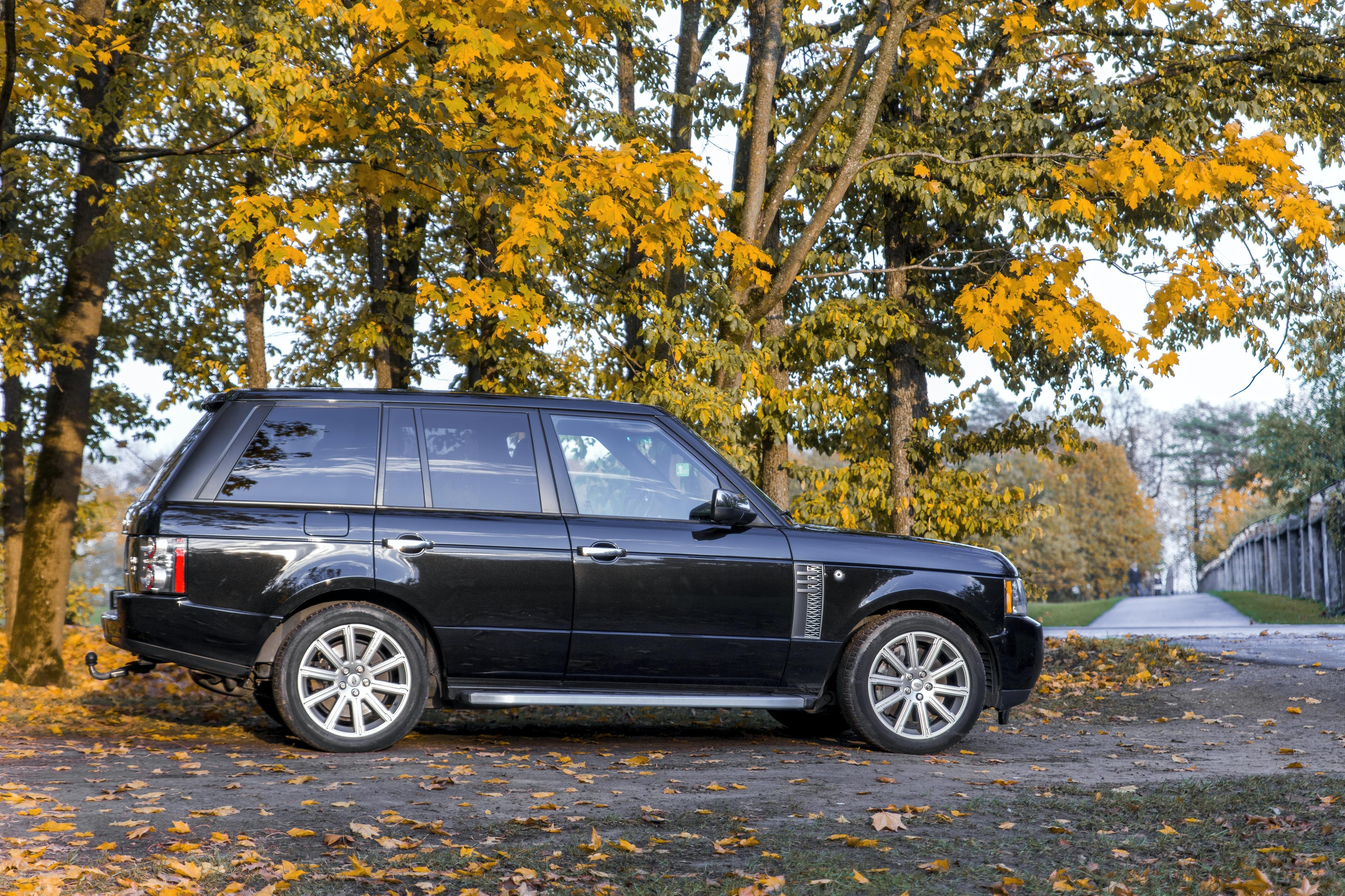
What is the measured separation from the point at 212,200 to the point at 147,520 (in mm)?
10375

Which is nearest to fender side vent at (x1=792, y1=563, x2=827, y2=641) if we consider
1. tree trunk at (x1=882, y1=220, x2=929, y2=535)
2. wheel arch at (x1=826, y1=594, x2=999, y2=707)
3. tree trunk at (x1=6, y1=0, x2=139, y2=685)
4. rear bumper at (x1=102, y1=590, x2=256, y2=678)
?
wheel arch at (x1=826, y1=594, x2=999, y2=707)

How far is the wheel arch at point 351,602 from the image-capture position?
6.66 meters

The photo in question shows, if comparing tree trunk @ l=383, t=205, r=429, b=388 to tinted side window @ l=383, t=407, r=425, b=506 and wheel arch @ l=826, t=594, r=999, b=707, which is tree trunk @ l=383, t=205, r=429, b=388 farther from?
wheel arch @ l=826, t=594, r=999, b=707

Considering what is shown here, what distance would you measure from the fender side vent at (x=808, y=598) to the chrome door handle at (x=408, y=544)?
2017mm

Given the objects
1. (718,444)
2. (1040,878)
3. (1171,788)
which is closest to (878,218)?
(718,444)

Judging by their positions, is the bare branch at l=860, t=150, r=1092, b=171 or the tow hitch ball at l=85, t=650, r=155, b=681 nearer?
the tow hitch ball at l=85, t=650, r=155, b=681

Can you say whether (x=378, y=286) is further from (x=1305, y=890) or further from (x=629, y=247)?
(x=1305, y=890)

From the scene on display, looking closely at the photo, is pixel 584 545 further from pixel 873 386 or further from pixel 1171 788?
pixel 873 386

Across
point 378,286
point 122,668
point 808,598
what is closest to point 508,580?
point 808,598

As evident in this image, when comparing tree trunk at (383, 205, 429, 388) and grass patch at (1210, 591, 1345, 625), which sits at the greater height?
tree trunk at (383, 205, 429, 388)

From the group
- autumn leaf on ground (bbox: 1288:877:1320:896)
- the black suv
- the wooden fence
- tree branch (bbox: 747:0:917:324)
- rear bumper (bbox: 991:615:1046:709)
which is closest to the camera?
autumn leaf on ground (bbox: 1288:877:1320:896)

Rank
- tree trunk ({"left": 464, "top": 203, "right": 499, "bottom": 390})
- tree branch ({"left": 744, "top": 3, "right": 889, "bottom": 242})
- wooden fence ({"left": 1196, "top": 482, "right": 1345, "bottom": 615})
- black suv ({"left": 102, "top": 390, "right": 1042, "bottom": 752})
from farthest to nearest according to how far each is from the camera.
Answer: wooden fence ({"left": 1196, "top": 482, "right": 1345, "bottom": 615}), tree branch ({"left": 744, "top": 3, "right": 889, "bottom": 242}), tree trunk ({"left": 464, "top": 203, "right": 499, "bottom": 390}), black suv ({"left": 102, "top": 390, "right": 1042, "bottom": 752})

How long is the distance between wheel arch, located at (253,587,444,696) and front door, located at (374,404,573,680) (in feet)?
0.29

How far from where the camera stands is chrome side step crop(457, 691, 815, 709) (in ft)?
22.1
